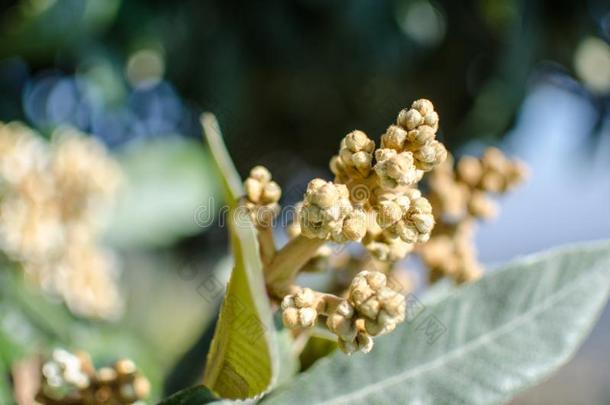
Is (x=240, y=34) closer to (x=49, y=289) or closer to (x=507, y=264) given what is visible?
(x=49, y=289)

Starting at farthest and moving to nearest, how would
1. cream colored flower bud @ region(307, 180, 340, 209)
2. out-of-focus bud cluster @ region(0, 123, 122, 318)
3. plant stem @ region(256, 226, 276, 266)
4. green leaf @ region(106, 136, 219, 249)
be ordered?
green leaf @ region(106, 136, 219, 249), out-of-focus bud cluster @ region(0, 123, 122, 318), plant stem @ region(256, 226, 276, 266), cream colored flower bud @ region(307, 180, 340, 209)

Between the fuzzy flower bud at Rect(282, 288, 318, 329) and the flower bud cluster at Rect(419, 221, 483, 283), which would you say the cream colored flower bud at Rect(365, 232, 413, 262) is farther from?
the flower bud cluster at Rect(419, 221, 483, 283)

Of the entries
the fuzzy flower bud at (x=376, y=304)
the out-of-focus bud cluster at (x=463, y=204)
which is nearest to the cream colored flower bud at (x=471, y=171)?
the out-of-focus bud cluster at (x=463, y=204)

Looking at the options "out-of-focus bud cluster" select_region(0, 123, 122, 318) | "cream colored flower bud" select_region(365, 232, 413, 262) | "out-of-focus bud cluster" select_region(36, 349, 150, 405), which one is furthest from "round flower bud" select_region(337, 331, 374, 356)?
"out-of-focus bud cluster" select_region(0, 123, 122, 318)

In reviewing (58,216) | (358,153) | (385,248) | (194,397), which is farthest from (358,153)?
(58,216)

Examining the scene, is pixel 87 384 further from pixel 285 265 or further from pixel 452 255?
pixel 452 255

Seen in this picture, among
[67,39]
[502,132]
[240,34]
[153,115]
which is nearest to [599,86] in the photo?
[502,132]
